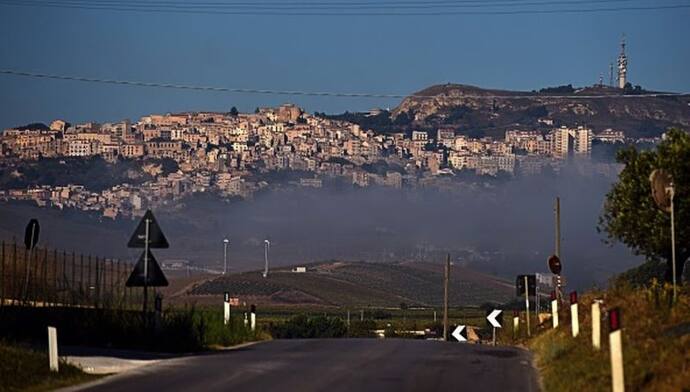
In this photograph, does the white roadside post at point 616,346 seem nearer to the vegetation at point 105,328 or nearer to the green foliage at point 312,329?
the vegetation at point 105,328

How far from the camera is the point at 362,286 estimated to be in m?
149

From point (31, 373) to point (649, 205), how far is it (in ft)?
82.3

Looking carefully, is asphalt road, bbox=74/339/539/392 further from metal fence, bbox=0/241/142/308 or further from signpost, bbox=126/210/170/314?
metal fence, bbox=0/241/142/308

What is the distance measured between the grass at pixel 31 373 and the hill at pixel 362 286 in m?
92.8

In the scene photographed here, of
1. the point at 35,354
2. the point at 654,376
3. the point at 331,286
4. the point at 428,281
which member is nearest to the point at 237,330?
the point at 35,354

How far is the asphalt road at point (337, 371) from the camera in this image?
2170cm

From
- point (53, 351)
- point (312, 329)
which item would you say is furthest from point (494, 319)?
point (53, 351)

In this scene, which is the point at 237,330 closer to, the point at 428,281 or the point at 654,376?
the point at 654,376

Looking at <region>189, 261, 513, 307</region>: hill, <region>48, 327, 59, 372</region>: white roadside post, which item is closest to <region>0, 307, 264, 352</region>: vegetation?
<region>48, 327, 59, 372</region>: white roadside post

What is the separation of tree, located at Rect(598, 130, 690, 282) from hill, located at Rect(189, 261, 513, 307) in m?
75.0

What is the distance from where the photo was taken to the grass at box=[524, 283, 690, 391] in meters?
18.5

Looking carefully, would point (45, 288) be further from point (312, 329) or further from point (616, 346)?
point (312, 329)

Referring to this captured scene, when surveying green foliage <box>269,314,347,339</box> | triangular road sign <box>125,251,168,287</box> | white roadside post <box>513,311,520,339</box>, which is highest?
triangular road sign <box>125,251,168,287</box>

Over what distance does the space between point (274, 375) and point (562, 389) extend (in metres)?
5.33
